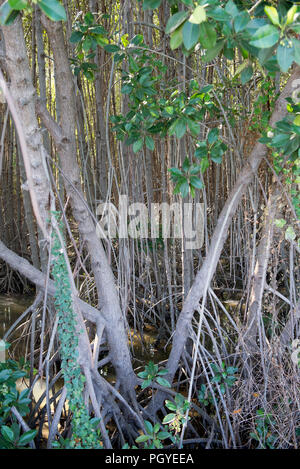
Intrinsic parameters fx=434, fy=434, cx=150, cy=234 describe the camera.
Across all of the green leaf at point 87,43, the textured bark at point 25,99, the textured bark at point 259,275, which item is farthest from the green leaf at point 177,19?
the textured bark at point 259,275

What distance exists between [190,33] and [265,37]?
18 cm

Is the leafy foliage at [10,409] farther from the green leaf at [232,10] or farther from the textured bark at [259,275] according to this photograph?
the green leaf at [232,10]

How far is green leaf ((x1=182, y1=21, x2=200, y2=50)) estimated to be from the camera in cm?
101

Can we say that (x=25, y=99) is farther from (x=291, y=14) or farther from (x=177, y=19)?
(x=291, y=14)

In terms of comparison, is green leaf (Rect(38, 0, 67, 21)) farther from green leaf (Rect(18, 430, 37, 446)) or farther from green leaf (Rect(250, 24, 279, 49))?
green leaf (Rect(18, 430, 37, 446))

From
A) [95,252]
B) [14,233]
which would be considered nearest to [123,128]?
[95,252]

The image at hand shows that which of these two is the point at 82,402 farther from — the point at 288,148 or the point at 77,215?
the point at 288,148

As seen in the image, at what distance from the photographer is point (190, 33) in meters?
1.01

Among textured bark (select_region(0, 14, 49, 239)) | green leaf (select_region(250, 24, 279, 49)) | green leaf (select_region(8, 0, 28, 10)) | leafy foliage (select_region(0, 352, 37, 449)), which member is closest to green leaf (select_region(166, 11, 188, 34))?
green leaf (select_region(250, 24, 279, 49))

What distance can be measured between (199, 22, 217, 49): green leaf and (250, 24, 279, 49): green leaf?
0.15 m

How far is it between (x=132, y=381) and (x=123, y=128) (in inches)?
43.5

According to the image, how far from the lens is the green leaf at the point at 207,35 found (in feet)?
3.42

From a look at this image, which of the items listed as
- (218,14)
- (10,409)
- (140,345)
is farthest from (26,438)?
(140,345)
